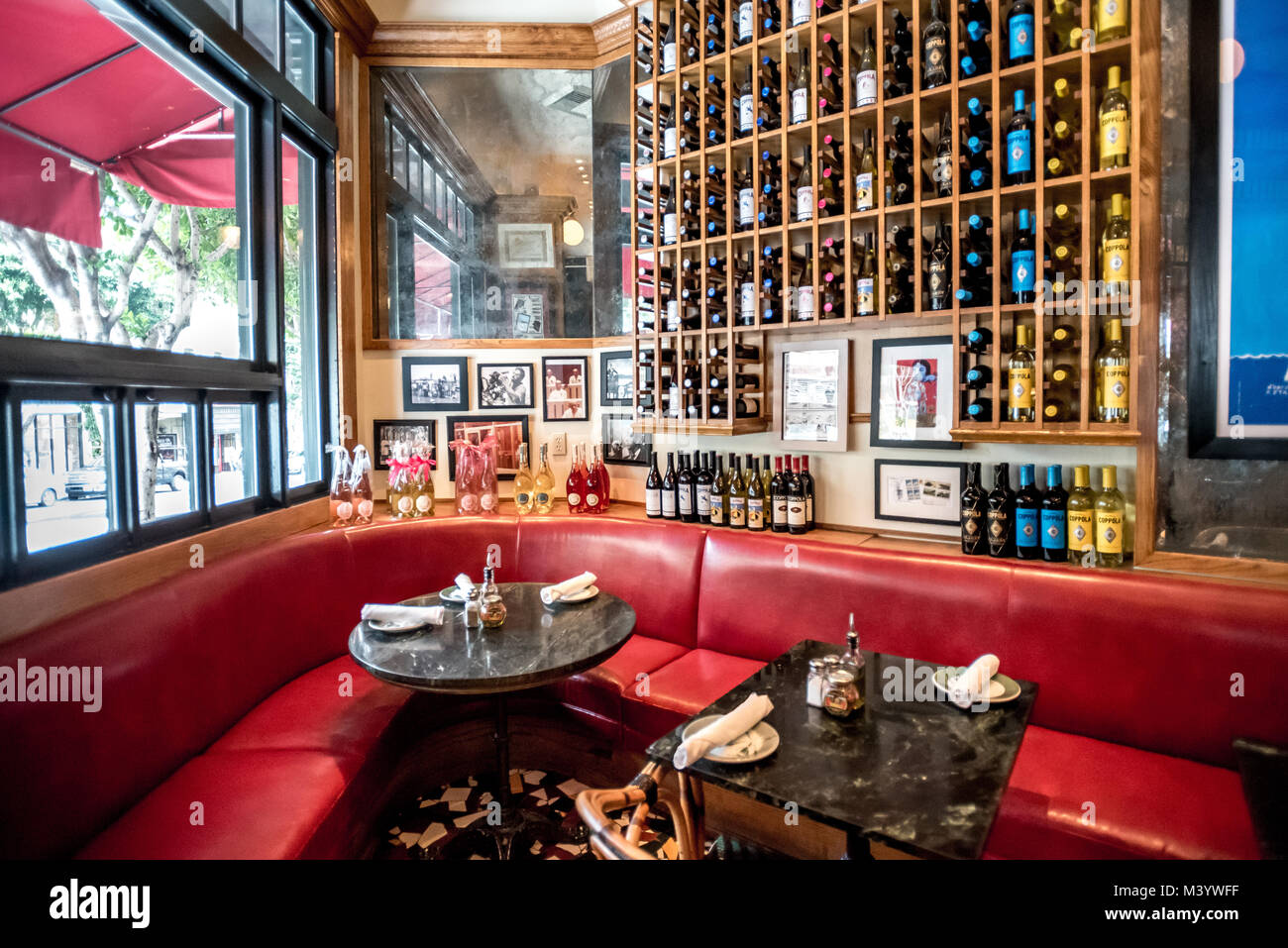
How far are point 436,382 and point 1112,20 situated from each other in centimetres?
324

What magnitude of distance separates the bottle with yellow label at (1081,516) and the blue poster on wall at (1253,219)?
0.41 metres

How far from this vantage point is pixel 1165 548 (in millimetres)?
2176

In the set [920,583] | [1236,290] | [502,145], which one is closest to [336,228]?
[502,145]

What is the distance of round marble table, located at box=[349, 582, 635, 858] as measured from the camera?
177 centimetres

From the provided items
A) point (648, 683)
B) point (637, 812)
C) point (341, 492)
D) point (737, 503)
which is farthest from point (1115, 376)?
point (341, 492)

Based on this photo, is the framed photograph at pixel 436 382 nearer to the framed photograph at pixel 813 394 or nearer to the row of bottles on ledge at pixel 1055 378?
the framed photograph at pixel 813 394

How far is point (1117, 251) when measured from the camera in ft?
6.95

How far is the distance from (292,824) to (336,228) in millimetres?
2955

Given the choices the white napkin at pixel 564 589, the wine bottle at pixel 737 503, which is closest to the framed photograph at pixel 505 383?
the wine bottle at pixel 737 503

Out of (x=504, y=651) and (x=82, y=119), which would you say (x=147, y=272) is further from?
(x=504, y=651)

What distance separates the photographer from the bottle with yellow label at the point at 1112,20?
207cm
